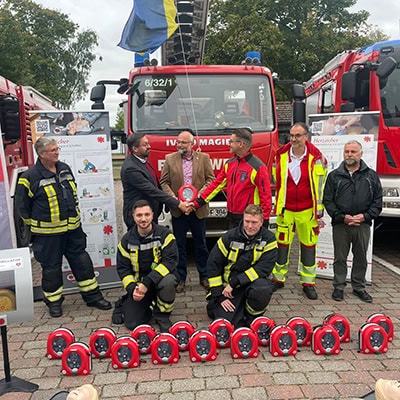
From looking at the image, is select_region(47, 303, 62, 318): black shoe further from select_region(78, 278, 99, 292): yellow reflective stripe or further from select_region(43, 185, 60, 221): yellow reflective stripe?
select_region(43, 185, 60, 221): yellow reflective stripe

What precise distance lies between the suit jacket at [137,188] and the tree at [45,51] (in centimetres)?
2247

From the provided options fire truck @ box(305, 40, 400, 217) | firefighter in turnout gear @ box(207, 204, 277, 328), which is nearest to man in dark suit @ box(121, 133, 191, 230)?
firefighter in turnout gear @ box(207, 204, 277, 328)

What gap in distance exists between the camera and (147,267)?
4.37 m

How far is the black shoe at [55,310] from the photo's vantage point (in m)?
4.77

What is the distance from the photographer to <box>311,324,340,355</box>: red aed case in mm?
3762

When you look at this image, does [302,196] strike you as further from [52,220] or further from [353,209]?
[52,220]

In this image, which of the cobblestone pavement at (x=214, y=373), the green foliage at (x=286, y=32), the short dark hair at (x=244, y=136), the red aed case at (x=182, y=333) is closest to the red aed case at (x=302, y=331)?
the cobblestone pavement at (x=214, y=373)

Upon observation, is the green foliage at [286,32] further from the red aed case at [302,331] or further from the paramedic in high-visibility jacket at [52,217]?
the red aed case at [302,331]

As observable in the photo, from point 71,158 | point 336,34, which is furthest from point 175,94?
point 336,34

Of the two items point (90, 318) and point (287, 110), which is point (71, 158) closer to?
point (90, 318)

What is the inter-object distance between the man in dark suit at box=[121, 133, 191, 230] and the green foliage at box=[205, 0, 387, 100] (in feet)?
54.7

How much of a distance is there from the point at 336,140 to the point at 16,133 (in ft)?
14.0

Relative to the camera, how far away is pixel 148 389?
3.31 metres

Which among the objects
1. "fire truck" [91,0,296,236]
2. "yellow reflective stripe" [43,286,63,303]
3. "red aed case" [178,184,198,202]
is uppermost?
"fire truck" [91,0,296,236]
